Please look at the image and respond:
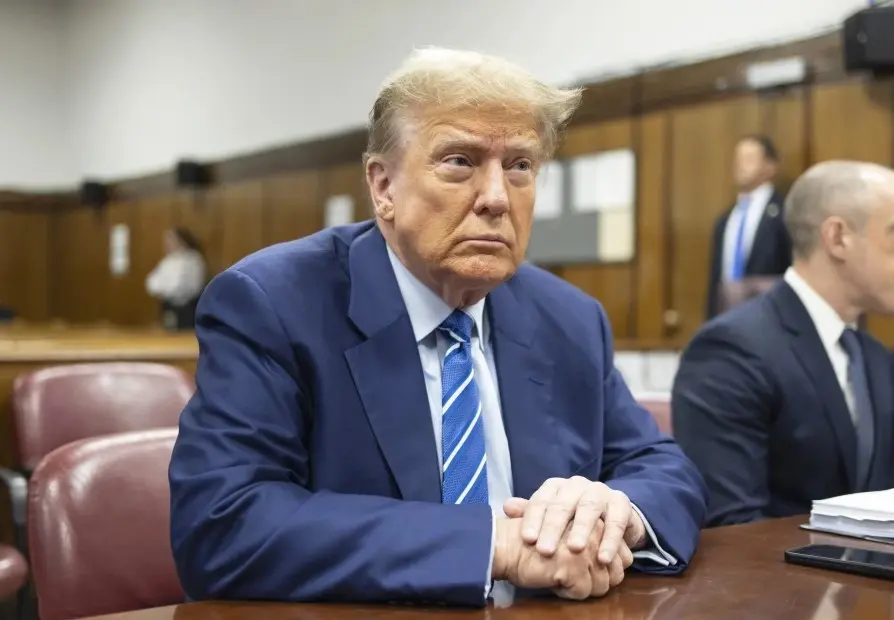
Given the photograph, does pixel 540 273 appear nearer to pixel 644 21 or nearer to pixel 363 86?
pixel 644 21

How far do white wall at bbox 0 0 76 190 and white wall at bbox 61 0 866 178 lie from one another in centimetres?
27

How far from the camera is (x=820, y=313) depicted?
2.41 meters

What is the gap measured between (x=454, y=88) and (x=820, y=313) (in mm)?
1275

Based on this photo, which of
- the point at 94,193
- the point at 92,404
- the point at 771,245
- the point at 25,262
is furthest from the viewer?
the point at 25,262

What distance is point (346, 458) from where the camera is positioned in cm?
148

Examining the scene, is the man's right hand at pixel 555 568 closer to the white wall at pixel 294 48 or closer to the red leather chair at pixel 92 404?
the red leather chair at pixel 92 404

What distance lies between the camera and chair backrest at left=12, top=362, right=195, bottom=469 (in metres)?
3.21

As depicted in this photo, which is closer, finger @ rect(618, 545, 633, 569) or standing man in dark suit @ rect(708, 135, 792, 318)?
finger @ rect(618, 545, 633, 569)

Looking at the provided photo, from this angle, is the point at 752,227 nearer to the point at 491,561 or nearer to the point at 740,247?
the point at 740,247

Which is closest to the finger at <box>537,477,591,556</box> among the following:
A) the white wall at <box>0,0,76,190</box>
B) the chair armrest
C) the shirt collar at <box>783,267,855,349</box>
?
the shirt collar at <box>783,267,855,349</box>

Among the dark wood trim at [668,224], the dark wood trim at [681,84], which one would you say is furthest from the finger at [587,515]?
the dark wood trim at [668,224]

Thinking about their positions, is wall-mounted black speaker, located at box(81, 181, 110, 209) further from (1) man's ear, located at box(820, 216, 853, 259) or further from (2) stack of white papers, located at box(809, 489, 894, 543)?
(2) stack of white papers, located at box(809, 489, 894, 543)

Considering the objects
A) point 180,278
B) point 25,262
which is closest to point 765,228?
point 180,278

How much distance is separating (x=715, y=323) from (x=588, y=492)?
1.11 m
